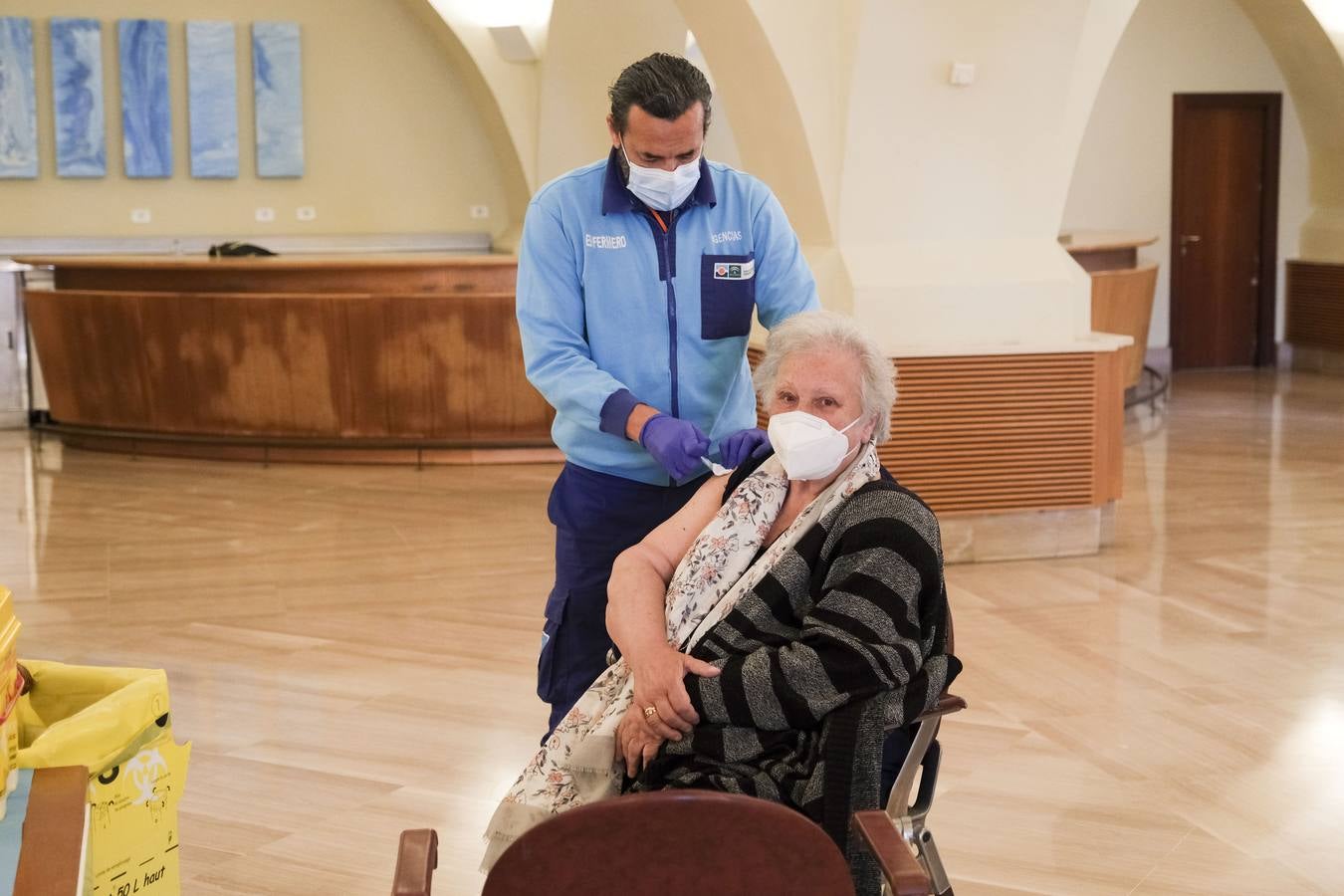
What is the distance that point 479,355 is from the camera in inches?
340

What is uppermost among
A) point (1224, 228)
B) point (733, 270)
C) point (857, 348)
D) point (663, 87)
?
point (1224, 228)

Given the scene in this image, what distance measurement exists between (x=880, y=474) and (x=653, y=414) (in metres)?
0.46

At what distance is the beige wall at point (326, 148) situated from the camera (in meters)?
11.1

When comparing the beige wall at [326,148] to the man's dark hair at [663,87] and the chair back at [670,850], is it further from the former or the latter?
the chair back at [670,850]

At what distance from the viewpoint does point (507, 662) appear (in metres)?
4.87

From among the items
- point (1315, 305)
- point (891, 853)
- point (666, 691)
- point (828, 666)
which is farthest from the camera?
point (1315, 305)

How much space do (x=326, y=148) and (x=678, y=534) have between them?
989 cm

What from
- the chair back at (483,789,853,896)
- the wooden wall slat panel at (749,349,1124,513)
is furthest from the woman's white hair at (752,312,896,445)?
the wooden wall slat panel at (749,349,1124,513)

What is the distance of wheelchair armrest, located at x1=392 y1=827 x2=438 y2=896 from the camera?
1.89 metres

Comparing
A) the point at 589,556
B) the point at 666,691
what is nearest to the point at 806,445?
the point at 666,691

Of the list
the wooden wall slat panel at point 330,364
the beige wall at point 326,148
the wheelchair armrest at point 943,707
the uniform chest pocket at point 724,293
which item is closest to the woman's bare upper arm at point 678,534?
the uniform chest pocket at point 724,293

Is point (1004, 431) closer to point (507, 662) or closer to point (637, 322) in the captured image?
point (507, 662)

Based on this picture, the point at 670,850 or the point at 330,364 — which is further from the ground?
the point at 330,364

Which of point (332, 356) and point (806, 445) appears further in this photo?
point (332, 356)
